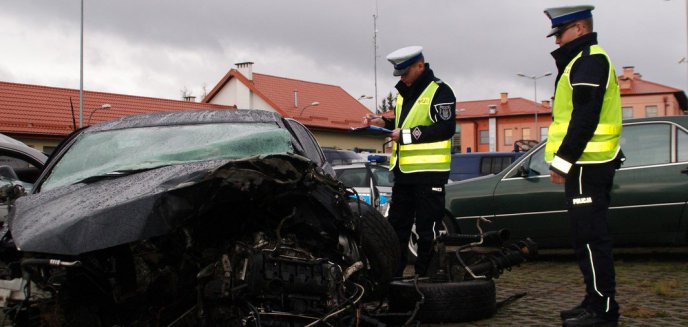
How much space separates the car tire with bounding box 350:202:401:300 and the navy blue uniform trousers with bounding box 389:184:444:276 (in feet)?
3.36

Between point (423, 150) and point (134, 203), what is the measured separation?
3.32 metres

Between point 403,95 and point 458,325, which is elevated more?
point 403,95

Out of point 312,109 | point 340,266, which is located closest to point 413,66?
point 340,266

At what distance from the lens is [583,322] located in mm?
4695

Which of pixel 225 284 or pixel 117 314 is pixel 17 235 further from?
pixel 225 284

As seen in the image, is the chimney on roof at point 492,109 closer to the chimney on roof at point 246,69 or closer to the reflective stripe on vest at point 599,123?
the chimney on roof at point 246,69

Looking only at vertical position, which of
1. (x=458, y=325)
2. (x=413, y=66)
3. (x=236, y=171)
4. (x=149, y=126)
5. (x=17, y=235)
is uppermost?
(x=413, y=66)

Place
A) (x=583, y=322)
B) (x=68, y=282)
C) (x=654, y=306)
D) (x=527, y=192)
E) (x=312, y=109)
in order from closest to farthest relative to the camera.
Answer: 1. (x=68, y=282)
2. (x=583, y=322)
3. (x=654, y=306)
4. (x=527, y=192)
5. (x=312, y=109)

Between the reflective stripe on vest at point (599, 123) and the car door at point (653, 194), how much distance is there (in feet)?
11.3

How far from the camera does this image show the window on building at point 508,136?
8088 cm

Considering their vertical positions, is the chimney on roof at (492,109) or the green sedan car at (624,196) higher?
the chimney on roof at (492,109)

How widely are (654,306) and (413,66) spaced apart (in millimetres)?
2635

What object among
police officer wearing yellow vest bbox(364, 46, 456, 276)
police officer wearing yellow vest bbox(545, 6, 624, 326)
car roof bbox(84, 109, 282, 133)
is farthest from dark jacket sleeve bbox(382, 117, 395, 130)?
police officer wearing yellow vest bbox(545, 6, 624, 326)

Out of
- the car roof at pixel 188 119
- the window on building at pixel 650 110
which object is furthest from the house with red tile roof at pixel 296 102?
the car roof at pixel 188 119
